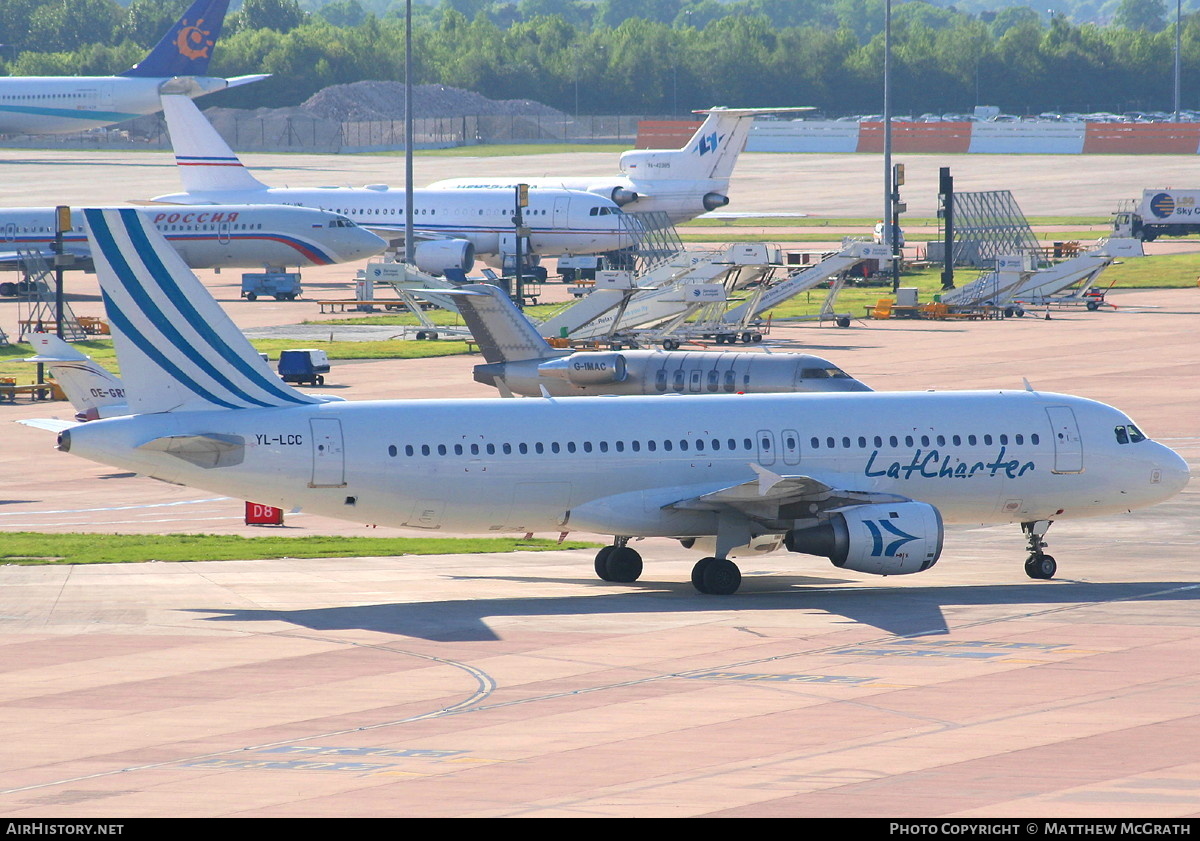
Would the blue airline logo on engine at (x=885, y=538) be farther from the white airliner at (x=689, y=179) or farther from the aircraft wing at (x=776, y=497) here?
the white airliner at (x=689, y=179)

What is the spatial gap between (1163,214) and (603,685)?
12176 centimetres

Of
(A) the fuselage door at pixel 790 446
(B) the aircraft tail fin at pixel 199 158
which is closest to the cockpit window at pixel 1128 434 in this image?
(A) the fuselage door at pixel 790 446

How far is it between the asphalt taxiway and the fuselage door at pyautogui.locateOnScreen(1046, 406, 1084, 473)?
2.65 meters

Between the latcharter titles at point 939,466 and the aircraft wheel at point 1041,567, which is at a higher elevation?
the latcharter titles at point 939,466

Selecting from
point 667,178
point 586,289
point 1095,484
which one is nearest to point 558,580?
point 1095,484

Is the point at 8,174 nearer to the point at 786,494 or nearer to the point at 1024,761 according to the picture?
the point at 786,494

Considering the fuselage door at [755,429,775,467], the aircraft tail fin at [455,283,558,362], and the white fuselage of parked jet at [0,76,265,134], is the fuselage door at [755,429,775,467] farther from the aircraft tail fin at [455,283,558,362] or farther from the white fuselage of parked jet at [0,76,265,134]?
the white fuselage of parked jet at [0,76,265,134]

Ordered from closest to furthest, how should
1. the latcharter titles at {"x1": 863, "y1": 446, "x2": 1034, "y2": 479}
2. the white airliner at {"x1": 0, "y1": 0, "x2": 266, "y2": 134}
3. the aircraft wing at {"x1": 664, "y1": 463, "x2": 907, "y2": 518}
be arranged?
the aircraft wing at {"x1": 664, "y1": 463, "x2": 907, "y2": 518}
the latcharter titles at {"x1": 863, "y1": 446, "x2": 1034, "y2": 479}
the white airliner at {"x1": 0, "y1": 0, "x2": 266, "y2": 134}

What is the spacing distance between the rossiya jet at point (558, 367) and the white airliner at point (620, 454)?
1751 centimetres

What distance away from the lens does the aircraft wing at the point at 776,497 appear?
37.3 metres

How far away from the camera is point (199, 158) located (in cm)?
11688

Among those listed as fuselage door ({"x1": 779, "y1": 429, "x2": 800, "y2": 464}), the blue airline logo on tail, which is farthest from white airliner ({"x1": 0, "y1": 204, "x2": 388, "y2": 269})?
fuselage door ({"x1": 779, "y1": 429, "x2": 800, "y2": 464})

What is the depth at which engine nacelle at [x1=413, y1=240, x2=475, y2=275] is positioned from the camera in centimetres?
10756

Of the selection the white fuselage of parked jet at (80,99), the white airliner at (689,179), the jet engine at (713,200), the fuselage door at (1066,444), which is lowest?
the fuselage door at (1066,444)
